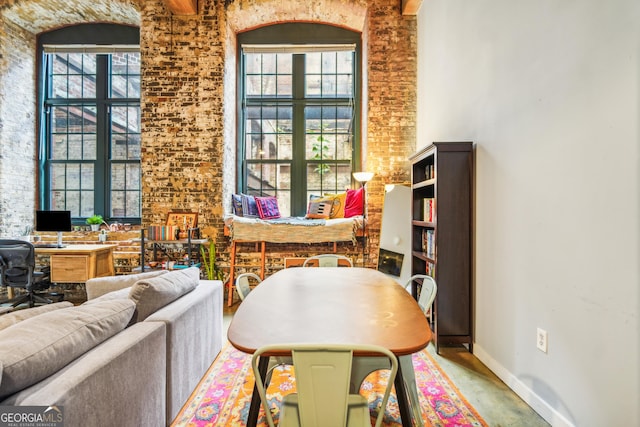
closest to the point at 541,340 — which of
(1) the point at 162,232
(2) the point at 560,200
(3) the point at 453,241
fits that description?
(2) the point at 560,200

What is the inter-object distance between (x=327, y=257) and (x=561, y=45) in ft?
7.40

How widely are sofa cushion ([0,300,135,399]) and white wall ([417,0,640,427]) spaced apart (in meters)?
2.19

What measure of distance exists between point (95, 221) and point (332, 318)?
4582 mm

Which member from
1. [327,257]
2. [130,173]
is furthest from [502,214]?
[130,173]

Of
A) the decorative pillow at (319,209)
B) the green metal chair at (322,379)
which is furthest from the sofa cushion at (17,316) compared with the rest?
the decorative pillow at (319,209)

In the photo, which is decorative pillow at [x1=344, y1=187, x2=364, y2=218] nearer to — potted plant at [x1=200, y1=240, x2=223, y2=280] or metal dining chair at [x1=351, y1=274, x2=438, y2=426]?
potted plant at [x1=200, y1=240, x2=223, y2=280]

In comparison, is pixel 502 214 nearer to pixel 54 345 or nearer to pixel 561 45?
pixel 561 45

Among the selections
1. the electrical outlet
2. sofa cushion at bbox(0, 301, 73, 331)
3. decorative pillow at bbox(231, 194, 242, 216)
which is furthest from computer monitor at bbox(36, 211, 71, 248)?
the electrical outlet

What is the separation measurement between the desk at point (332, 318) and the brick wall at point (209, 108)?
7.49 ft

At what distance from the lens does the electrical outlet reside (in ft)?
5.68

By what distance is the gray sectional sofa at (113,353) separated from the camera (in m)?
0.98

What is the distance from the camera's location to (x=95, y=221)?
4.49 metres

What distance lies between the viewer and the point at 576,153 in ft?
5.01

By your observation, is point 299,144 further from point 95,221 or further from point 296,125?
point 95,221
